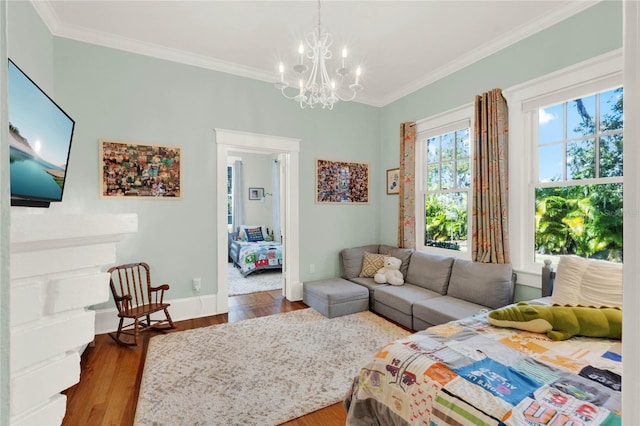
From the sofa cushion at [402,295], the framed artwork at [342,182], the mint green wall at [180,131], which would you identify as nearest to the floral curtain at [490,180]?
the sofa cushion at [402,295]

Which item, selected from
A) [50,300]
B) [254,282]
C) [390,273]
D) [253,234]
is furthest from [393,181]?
[50,300]

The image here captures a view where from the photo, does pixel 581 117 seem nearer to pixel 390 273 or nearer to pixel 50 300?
pixel 390 273

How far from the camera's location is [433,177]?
13.2 feet

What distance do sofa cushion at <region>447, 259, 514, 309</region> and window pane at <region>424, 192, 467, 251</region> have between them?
18.2 inches

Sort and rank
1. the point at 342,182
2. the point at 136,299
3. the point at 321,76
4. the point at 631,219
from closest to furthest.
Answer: the point at 631,219
the point at 321,76
the point at 136,299
the point at 342,182

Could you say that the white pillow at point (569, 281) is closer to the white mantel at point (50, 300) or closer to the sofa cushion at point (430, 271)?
the sofa cushion at point (430, 271)

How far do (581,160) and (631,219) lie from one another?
9.84ft

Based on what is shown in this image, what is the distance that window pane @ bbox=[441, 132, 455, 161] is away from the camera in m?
3.75

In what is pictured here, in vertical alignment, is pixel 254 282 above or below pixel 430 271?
below

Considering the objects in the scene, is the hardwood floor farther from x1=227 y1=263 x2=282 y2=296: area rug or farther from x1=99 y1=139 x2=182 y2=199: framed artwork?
x1=99 y1=139 x2=182 y2=199: framed artwork

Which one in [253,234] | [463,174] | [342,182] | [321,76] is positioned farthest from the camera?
[253,234]

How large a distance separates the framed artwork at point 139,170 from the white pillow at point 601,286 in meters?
3.70

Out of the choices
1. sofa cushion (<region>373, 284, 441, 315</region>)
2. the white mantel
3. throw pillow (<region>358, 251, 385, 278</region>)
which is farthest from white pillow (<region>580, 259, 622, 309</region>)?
the white mantel

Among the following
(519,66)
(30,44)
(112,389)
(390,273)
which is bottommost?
(112,389)
